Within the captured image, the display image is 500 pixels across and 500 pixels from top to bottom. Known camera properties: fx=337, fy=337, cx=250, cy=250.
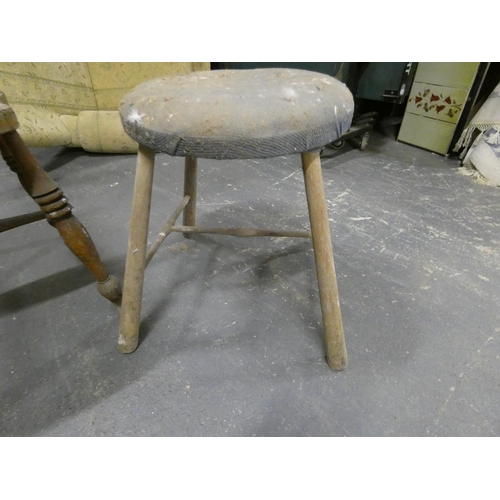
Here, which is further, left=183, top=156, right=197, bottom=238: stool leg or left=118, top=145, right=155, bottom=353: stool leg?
left=183, top=156, right=197, bottom=238: stool leg

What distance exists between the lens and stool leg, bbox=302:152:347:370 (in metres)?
0.53

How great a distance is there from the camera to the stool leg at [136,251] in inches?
21.3

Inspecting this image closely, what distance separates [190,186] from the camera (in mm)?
868

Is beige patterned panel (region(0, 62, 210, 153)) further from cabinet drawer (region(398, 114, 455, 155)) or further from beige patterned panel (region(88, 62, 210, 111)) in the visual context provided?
cabinet drawer (region(398, 114, 455, 155))

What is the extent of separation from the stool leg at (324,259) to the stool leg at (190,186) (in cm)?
36

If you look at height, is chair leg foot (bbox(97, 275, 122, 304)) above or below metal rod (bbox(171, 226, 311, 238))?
below

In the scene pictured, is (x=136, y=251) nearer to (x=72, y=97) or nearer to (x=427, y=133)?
(x=72, y=97)

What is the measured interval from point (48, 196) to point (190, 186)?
13.6 inches

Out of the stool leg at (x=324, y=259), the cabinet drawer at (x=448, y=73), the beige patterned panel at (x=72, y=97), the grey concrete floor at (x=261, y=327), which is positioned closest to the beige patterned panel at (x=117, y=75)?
the beige patterned panel at (x=72, y=97)

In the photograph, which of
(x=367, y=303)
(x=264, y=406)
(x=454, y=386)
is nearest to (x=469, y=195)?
(x=367, y=303)

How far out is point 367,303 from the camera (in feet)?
2.50

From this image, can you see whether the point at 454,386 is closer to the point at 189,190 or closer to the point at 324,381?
the point at 324,381

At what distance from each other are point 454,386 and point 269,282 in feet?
1.38

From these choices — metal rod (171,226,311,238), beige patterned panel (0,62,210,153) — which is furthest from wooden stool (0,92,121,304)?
beige patterned panel (0,62,210,153)
